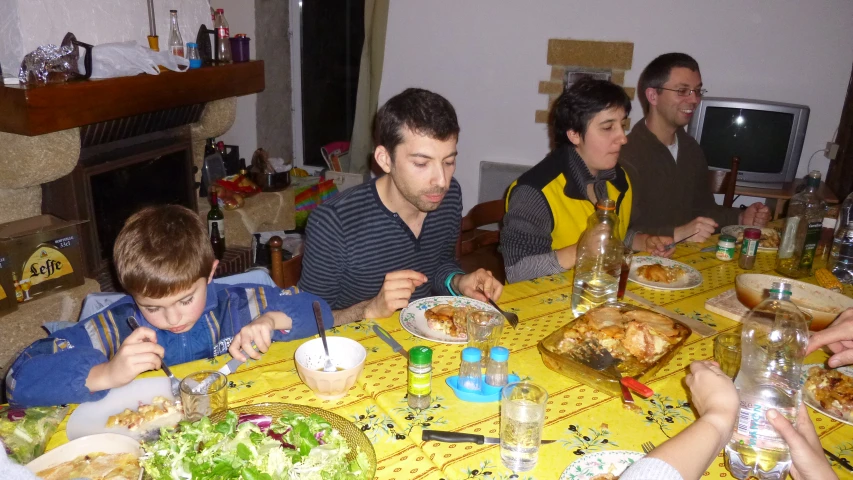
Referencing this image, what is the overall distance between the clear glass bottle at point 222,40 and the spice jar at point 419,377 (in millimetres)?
2812

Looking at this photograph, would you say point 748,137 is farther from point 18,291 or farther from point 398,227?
point 18,291

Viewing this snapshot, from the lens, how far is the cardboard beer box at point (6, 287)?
246cm

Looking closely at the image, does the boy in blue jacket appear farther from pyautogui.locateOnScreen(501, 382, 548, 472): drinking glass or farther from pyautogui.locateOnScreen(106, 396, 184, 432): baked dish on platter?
pyautogui.locateOnScreen(501, 382, 548, 472): drinking glass

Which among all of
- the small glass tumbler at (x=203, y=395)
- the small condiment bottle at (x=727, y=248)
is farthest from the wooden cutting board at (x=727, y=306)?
the small glass tumbler at (x=203, y=395)

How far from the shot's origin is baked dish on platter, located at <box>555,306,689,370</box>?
1502mm

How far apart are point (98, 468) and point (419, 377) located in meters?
0.63

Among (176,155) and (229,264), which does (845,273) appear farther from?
(176,155)

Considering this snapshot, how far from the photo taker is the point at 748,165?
4344 mm

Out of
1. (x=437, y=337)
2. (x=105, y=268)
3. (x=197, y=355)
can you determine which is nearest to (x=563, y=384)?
(x=437, y=337)

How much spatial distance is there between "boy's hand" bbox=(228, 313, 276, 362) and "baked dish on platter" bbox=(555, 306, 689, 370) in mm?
724

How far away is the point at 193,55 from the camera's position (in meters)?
3.31

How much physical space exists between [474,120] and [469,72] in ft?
1.23

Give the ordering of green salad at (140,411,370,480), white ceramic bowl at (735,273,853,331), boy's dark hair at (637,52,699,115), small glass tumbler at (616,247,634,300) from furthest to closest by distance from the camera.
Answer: boy's dark hair at (637,52,699,115) → small glass tumbler at (616,247,634,300) → white ceramic bowl at (735,273,853,331) → green salad at (140,411,370,480)

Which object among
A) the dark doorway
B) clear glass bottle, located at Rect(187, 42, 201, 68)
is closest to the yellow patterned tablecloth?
clear glass bottle, located at Rect(187, 42, 201, 68)
